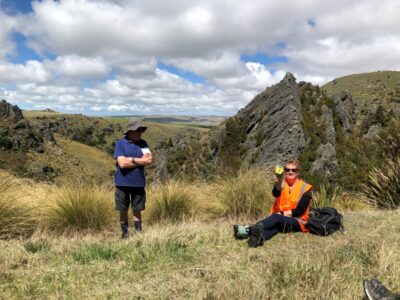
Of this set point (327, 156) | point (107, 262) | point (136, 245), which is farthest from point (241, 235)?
point (327, 156)

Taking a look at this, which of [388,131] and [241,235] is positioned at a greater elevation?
[388,131]

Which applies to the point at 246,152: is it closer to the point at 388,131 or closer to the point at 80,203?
the point at 388,131

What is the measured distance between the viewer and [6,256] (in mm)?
5109

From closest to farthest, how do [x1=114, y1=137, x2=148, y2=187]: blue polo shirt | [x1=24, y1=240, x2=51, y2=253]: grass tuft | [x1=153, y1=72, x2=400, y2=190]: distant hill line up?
[x1=24, y1=240, x2=51, y2=253]: grass tuft
[x1=114, y1=137, x2=148, y2=187]: blue polo shirt
[x1=153, y1=72, x2=400, y2=190]: distant hill

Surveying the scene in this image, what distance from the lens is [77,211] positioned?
777 cm

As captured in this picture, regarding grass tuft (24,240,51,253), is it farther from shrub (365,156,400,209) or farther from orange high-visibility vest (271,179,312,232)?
shrub (365,156,400,209)

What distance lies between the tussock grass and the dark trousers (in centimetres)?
231

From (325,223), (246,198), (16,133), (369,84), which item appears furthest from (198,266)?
(369,84)

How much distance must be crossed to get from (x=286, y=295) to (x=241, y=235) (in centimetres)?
237

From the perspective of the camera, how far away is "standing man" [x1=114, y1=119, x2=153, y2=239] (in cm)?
670

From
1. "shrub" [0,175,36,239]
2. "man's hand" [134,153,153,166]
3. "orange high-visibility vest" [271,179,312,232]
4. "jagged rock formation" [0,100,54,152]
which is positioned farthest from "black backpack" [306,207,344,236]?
"jagged rock formation" [0,100,54,152]

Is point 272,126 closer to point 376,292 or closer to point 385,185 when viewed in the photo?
point 385,185

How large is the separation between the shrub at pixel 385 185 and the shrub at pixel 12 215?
24.6 feet

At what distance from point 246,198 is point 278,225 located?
2619 millimetres
